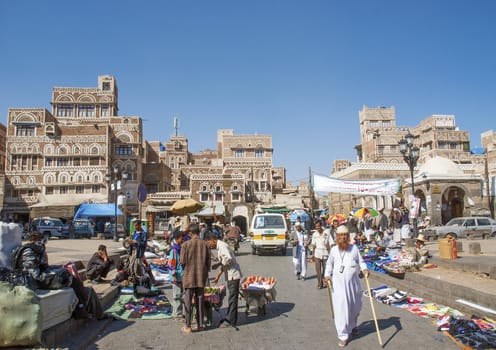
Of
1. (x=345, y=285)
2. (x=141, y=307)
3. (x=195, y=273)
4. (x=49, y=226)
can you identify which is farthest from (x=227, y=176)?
(x=345, y=285)

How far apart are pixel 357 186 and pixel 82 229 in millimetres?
19952

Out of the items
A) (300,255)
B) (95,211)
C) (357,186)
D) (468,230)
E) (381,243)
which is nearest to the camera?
(300,255)

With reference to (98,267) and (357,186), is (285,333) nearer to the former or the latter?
(98,267)

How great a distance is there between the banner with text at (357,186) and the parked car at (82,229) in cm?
1755

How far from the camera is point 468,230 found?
19.8 metres

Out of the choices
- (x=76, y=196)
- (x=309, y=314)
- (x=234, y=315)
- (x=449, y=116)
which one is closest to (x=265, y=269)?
(x=309, y=314)

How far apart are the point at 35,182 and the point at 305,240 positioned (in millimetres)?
40812

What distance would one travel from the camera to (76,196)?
43.1 meters

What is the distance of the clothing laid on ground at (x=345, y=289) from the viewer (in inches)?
208

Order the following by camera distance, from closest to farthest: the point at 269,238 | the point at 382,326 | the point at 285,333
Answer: the point at 285,333 → the point at 382,326 → the point at 269,238

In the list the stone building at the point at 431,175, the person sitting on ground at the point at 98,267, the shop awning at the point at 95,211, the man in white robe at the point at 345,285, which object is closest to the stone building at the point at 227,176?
the shop awning at the point at 95,211

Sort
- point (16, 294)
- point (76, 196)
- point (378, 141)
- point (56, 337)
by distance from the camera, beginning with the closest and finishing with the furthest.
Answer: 1. point (16, 294)
2. point (56, 337)
3. point (76, 196)
4. point (378, 141)

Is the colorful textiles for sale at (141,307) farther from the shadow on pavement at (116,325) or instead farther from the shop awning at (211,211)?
the shop awning at (211,211)

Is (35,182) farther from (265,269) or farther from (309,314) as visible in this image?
(309,314)
